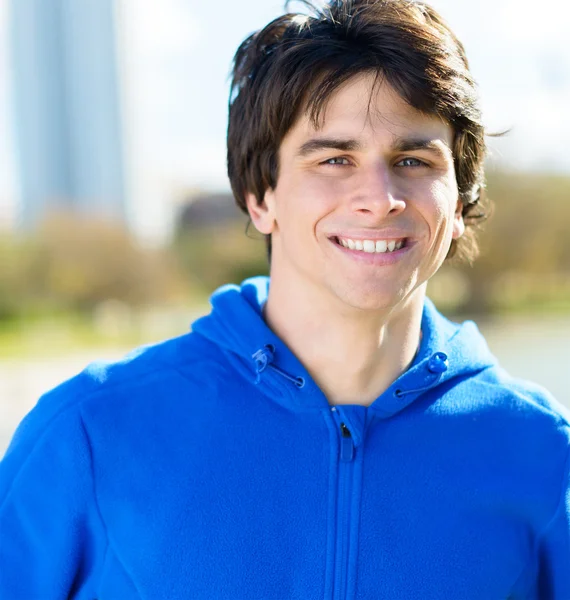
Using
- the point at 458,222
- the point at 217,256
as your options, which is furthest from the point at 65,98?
the point at 458,222

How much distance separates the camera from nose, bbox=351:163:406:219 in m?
1.23

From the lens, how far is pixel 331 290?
4.25 ft

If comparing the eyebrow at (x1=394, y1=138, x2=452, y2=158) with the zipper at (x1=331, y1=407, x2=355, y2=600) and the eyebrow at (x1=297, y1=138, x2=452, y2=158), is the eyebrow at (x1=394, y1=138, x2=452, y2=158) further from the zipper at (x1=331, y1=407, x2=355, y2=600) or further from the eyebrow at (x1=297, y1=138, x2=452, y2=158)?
the zipper at (x1=331, y1=407, x2=355, y2=600)

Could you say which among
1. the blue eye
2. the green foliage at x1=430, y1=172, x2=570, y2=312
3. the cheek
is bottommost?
the green foliage at x1=430, y1=172, x2=570, y2=312

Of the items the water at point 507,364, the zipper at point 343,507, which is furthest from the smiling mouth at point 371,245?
the water at point 507,364

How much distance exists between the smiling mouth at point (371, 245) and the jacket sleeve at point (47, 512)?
1.65ft

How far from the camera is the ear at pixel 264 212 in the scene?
4.80ft

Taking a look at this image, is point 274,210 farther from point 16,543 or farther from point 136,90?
point 136,90

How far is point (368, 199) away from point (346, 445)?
0.39 metres

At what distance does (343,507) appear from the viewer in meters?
1.26

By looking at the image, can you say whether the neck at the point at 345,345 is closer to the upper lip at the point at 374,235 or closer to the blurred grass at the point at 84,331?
the upper lip at the point at 374,235

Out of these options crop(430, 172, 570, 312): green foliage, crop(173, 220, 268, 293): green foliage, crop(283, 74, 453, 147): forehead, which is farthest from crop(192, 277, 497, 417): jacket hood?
crop(173, 220, 268, 293): green foliage

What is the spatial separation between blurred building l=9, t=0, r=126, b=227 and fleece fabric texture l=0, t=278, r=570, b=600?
23.7 m

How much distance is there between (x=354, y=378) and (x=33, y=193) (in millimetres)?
25686
